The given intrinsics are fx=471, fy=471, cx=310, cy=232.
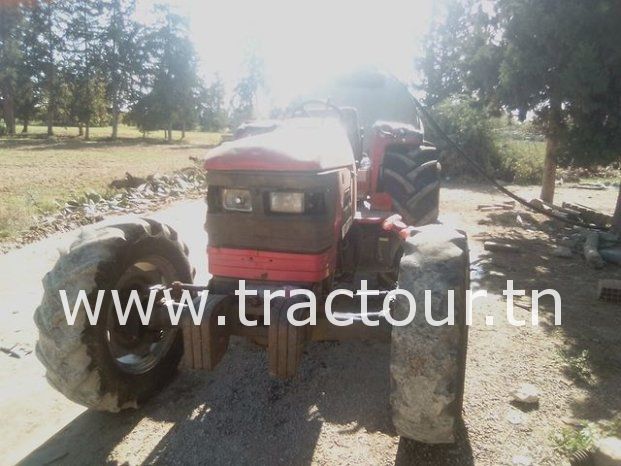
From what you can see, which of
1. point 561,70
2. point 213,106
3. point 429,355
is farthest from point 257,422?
point 213,106

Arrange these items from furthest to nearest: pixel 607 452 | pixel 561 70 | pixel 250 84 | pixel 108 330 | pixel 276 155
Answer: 1. pixel 250 84
2. pixel 561 70
3. pixel 108 330
4. pixel 276 155
5. pixel 607 452

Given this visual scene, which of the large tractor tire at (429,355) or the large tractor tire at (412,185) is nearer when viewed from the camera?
the large tractor tire at (429,355)

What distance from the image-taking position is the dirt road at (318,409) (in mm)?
2693

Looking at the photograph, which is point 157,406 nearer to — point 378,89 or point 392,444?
point 392,444

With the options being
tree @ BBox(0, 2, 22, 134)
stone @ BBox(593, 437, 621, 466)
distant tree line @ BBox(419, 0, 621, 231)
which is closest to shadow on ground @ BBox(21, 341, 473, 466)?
stone @ BBox(593, 437, 621, 466)

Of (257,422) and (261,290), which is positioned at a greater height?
(261,290)

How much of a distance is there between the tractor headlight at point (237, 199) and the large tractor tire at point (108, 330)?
600mm

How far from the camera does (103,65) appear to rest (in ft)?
127

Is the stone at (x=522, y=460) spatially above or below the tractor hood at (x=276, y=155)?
below

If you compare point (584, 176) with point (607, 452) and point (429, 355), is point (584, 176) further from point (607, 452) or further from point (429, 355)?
point (429, 355)

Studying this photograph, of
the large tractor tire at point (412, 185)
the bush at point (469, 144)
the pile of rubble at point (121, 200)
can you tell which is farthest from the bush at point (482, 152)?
the large tractor tire at point (412, 185)

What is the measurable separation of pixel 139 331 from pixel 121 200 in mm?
7765

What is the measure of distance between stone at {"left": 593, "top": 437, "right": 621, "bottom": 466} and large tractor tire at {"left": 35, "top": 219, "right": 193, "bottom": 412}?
2.69m

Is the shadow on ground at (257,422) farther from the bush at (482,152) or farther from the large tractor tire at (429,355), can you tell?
the bush at (482,152)
